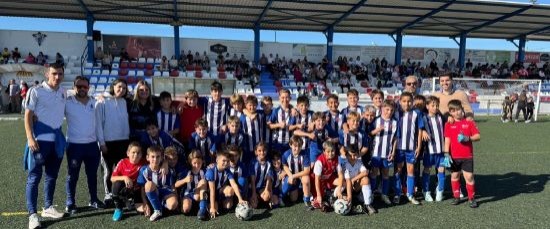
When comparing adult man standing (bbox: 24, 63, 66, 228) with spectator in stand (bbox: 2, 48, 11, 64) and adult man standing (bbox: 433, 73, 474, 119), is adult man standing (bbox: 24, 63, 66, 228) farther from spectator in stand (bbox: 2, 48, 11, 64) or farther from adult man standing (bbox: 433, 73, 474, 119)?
spectator in stand (bbox: 2, 48, 11, 64)

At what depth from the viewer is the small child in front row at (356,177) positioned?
402 centimetres

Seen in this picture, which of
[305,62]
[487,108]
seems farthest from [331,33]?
[487,108]

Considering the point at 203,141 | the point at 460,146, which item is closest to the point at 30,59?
the point at 203,141

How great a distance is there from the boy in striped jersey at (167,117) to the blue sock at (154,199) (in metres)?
0.76

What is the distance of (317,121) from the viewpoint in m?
4.30

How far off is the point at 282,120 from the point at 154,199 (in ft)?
5.54

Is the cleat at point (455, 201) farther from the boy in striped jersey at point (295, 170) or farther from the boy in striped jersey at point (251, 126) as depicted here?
the boy in striped jersey at point (251, 126)

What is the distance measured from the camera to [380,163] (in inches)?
169

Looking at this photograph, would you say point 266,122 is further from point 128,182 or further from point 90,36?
point 90,36

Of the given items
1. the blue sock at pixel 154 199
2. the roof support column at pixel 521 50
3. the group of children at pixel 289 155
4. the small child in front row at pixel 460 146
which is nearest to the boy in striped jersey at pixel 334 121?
the group of children at pixel 289 155

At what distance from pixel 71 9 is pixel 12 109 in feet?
18.3

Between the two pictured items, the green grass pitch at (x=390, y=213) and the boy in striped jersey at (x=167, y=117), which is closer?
the green grass pitch at (x=390, y=213)

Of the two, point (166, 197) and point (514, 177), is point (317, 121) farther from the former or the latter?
point (514, 177)

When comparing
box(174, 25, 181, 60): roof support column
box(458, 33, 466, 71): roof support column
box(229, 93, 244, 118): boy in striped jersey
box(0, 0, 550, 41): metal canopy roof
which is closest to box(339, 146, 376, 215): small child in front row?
box(229, 93, 244, 118): boy in striped jersey
